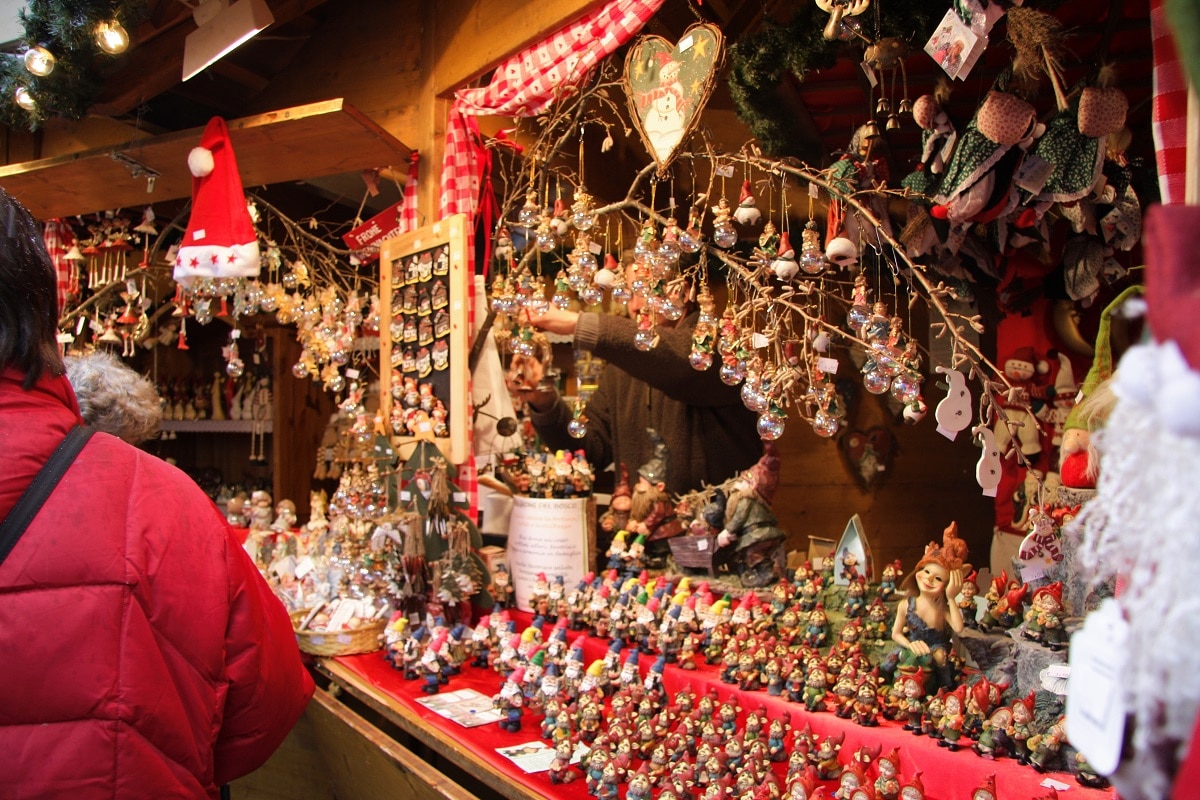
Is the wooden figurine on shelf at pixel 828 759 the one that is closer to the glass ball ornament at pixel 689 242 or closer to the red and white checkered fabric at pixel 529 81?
the glass ball ornament at pixel 689 242

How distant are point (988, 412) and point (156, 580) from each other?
143 centimetres

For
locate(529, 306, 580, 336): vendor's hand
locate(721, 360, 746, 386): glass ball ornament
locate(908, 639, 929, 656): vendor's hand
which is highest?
locate(529, 306, 580, 336): vendor's hand

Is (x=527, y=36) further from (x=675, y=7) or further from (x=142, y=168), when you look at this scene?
(x=142, y=168)

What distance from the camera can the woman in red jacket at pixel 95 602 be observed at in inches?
38.9

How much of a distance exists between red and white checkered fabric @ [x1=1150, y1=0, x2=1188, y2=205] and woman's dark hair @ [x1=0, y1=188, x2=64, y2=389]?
1525 millimetres

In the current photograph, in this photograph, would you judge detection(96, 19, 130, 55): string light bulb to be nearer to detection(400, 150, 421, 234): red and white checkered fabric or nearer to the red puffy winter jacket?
detection(400, 150, 421, 234): red and white checkered fabric

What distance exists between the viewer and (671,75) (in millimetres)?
2111

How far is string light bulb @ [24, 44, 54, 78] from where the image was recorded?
2686mm

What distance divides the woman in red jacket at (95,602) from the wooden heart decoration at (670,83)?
4.64ft

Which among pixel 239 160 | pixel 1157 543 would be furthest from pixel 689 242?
pixel 239 160

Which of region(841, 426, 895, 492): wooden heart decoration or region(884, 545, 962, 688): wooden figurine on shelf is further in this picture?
region(841, 426, 895, 492): wooden heart decoration

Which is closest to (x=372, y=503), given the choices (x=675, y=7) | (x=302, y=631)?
(x=302, y=631)

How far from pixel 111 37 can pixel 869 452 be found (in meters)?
3.82

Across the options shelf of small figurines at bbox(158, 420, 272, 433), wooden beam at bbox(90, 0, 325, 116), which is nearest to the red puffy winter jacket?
wooden beam at bbox(90, 0, 325, 116)
